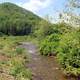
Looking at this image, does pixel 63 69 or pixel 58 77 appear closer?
pixel 58 77

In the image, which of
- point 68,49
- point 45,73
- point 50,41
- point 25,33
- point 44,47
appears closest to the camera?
point 45,73

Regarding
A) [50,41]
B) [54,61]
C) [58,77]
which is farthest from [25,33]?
[58,77]

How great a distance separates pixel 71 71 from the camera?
22.0m

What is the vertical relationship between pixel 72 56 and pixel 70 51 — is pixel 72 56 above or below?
below

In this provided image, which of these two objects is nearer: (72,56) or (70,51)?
(72,56)

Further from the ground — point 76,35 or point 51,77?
point 76,35

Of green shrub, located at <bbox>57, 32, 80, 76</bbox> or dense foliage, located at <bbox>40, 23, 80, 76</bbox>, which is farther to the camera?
green shrub, located at <bbox>57, 32, 80, 76</bbox>

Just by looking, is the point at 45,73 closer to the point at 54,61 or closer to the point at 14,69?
the point at 14,69

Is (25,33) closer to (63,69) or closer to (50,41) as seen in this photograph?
(50,41)

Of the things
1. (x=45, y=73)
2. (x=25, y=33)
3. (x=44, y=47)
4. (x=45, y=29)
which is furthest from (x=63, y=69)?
(x=25, y=33)

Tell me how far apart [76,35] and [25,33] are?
105041 millimetres

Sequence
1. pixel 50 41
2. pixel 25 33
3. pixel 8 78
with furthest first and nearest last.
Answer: pixel 25 33, pixel 50 41, pixel 8 78

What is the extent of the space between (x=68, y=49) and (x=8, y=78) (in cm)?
846

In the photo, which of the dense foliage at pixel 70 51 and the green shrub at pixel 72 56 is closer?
the dense foliage at pixel 70 51
